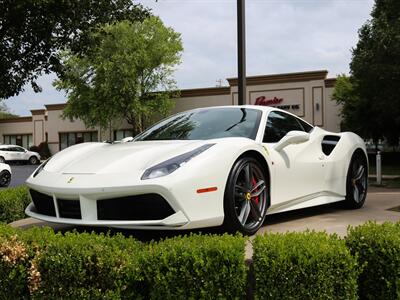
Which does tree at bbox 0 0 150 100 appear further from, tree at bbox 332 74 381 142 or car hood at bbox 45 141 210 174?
tree at bbox 332 74 381 142

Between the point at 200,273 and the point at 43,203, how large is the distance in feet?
6.30

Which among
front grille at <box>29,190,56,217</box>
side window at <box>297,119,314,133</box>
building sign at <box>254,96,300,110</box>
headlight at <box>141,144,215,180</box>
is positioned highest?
building sign at <box>254,96,300,110</box>

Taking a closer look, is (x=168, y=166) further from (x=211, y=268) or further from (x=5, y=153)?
(x=5, y=153)

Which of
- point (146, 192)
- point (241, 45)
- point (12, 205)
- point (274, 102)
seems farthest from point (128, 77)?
point (146, 192)

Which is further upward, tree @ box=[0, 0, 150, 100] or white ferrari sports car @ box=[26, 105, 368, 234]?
tree @ box=[0, 0, 150, 100]

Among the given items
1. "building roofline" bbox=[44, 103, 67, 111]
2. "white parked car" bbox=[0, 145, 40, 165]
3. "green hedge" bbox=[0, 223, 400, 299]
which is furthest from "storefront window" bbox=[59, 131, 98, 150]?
"green hedge" bbox=[0, 223, 400, 299]

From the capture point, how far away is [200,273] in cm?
301

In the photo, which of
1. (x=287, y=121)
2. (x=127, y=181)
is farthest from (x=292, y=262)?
(x=287, y=121)

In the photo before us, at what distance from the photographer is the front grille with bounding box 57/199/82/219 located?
397 cm

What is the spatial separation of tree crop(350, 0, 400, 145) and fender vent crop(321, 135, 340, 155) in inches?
467

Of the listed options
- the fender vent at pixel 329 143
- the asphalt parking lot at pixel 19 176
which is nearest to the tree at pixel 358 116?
the asphalt parking lot at pixel 19 176

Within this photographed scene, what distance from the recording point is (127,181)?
3.79 meters

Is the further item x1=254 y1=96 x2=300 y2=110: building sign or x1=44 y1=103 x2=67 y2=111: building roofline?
x1=44 y1=103 x2=67 y2=111: building roofline

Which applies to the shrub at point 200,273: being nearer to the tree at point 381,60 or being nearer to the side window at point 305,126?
the side window at point 305,126
